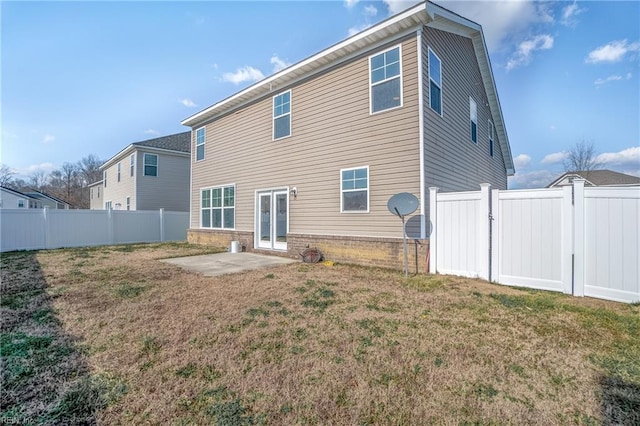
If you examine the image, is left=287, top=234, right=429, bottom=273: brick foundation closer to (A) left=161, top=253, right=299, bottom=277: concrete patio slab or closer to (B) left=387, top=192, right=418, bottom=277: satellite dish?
(B) left=387, top=192, right=418, bottom=277: satellite dish

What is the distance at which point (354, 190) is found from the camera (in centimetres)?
783

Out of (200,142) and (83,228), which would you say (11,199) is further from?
(200,142)

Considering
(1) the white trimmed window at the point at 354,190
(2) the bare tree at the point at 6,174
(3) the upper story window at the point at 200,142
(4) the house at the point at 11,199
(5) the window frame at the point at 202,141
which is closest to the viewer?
(1) the white trimmed window at the point at 354,190

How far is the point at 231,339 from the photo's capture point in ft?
10.7

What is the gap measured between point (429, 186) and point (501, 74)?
907 centimetres

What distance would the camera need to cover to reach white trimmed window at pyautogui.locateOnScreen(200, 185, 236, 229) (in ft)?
39.0

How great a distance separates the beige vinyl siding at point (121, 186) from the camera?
18008 millimetres

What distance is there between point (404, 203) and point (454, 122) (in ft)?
13.7

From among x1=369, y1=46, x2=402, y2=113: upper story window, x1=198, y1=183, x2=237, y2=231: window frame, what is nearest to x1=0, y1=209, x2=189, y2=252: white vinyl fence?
x1=198, y1=183, x2=237, y2=231: window frame

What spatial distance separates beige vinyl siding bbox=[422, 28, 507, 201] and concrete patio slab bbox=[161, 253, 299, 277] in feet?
16.3

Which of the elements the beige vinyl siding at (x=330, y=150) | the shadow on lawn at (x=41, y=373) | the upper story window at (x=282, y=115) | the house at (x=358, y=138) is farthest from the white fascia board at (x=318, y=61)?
the shadow on lawn at (x=41, y=373)

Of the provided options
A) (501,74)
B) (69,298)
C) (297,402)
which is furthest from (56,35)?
(501,74)

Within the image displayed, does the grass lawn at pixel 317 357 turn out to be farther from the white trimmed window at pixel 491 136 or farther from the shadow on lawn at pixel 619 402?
the white trimmed window at pixel 491 136

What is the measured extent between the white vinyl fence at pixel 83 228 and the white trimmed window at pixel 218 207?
4.07 m
